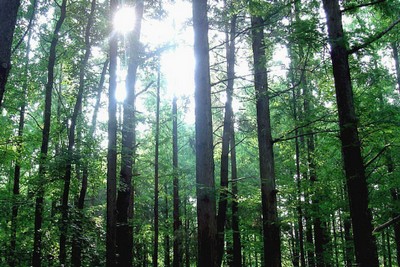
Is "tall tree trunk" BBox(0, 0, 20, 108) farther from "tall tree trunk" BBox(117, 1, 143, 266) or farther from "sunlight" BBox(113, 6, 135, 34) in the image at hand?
"sunlight" BBox(113, 6, 135, 34)

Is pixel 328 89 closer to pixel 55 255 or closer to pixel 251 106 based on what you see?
pixel 251 106

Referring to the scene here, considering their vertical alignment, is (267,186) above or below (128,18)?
below

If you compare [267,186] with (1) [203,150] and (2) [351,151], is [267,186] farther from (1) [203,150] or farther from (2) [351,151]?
(2) [351,151]

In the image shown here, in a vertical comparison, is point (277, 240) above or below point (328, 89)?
below

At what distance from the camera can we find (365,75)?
6.76 m

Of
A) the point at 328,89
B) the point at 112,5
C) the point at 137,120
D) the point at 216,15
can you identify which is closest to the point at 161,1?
the point at 112,5

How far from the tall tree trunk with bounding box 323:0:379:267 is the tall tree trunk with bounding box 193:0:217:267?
2.49 meters

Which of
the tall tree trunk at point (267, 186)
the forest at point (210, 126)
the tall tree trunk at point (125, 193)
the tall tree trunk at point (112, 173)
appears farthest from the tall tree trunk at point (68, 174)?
the tall tree trunk at point (267, 186)

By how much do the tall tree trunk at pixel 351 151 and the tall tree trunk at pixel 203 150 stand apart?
2.49 metres

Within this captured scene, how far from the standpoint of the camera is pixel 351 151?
214 inches

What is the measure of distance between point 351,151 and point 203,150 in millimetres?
2742

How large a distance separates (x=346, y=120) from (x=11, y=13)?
5220 mm

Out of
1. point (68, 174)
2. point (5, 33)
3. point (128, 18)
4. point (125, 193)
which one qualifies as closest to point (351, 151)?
point (5, 33)

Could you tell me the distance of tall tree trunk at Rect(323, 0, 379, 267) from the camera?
203 inches
